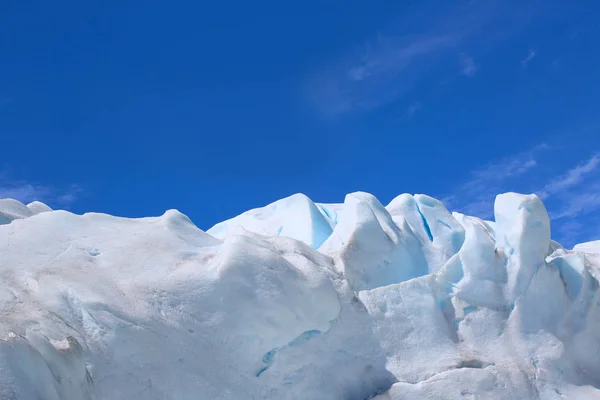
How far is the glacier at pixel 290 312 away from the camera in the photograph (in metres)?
6.99

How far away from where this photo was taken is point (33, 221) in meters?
9.29

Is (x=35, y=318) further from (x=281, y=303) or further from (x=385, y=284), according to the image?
(x=385, y=284)

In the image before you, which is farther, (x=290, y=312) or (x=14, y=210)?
(x=14, y=210)

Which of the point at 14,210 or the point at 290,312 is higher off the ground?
the point at 14,210

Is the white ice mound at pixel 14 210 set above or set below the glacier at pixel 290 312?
above

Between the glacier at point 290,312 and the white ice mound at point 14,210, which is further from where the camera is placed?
the white ice mound at point 14,210

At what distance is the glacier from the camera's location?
699cm

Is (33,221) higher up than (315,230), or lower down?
lower down

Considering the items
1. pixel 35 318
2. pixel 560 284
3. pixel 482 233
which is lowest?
pixel 35 318

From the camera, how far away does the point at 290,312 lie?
27.0 feet

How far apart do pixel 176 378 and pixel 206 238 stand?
10.7 ft

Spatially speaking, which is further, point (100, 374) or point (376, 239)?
point (376, 239)

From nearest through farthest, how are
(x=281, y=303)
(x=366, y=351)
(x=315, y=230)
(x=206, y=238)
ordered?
1. (x=281, y=303)
2. (x=366, y=351)
3. (x=206, y=238)
4. (x=315, y=230)

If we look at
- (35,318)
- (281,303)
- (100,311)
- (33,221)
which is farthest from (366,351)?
(33,221)
